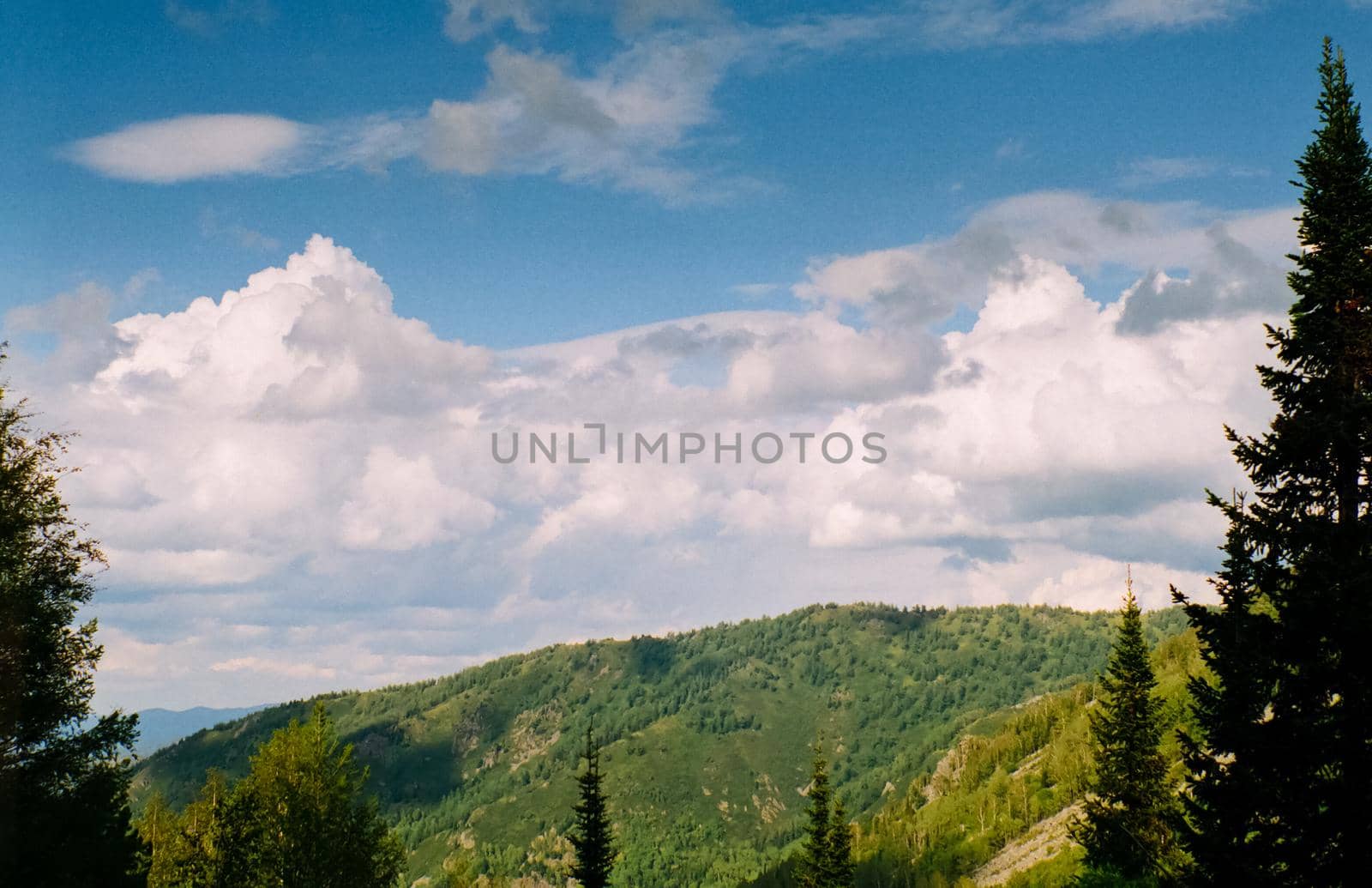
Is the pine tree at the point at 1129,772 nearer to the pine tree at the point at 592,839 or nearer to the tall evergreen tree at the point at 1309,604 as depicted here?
the pine tree at the point at 592,839

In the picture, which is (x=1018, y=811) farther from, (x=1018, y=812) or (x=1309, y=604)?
(x=1309, y=604)

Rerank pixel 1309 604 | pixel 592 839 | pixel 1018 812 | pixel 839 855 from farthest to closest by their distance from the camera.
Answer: pixel 1018 812, pixel 839 855, pixel 592 839, pixel 1309 604

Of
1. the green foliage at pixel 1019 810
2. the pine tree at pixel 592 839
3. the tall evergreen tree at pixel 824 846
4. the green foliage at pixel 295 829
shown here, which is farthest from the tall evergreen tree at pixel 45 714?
the green foliage at pixel 1019 810

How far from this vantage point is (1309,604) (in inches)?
635

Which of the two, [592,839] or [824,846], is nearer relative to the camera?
[592,839]

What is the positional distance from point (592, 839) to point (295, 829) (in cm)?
1418

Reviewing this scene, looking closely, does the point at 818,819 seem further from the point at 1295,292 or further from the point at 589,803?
the point at 1295,292

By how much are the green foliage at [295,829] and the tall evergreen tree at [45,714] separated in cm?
1362

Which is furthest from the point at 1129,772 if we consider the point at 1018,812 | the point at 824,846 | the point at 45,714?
the point at 1018,812

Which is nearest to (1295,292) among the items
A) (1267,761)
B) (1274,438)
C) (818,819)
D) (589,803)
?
(1274,438)

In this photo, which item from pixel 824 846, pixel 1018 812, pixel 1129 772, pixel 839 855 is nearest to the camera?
pixel 1129 772

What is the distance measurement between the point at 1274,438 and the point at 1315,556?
2.24 m

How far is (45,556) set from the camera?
24.7 m

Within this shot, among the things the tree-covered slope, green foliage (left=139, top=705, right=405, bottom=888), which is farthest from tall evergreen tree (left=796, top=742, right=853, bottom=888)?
the tree-covered slope
